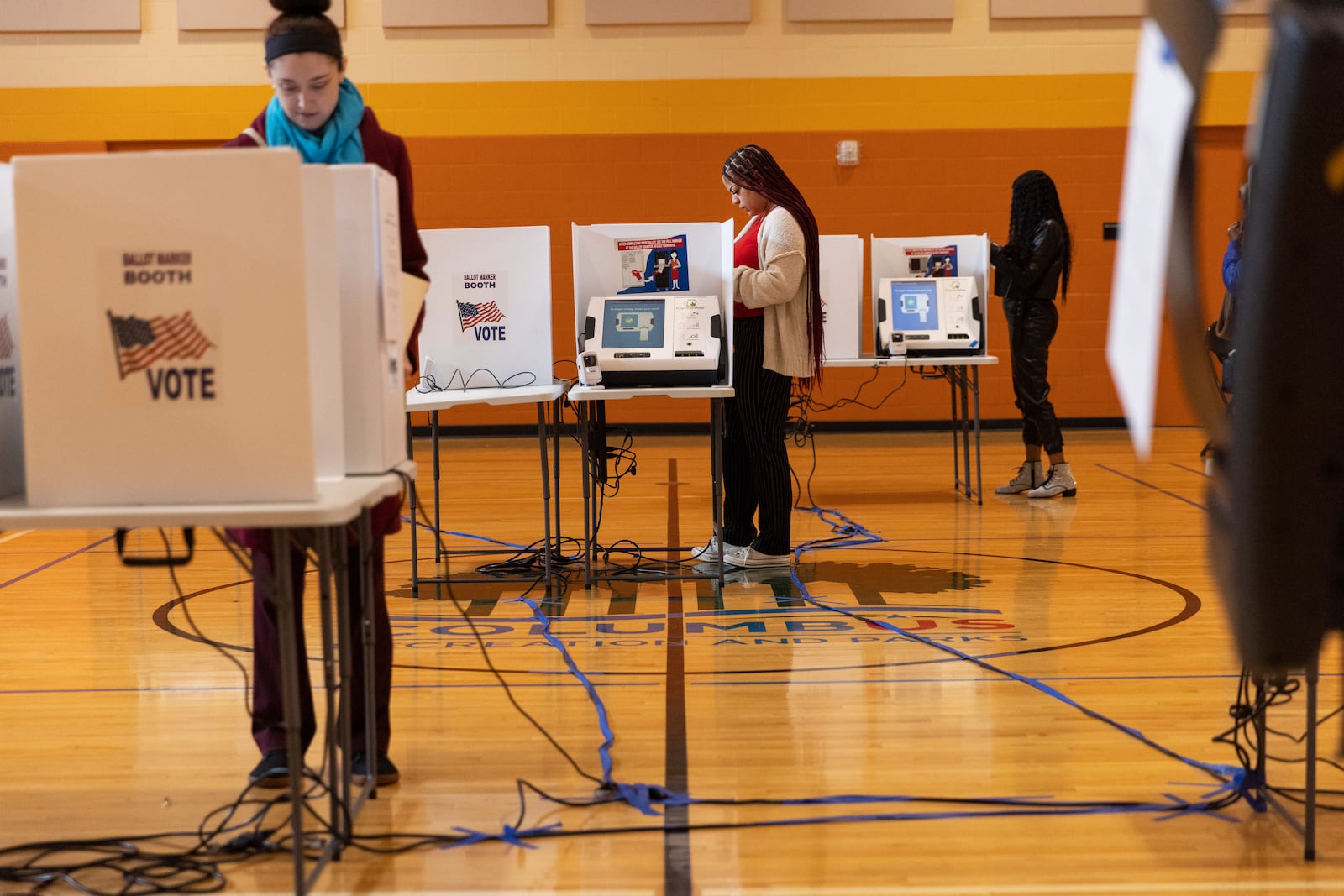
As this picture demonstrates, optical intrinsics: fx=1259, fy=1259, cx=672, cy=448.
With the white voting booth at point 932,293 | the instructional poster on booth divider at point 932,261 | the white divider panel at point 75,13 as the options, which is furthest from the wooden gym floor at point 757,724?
the white divider panel at point 75,13

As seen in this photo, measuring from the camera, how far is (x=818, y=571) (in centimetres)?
455

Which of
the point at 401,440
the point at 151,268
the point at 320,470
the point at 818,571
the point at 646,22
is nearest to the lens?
the point at 151,268

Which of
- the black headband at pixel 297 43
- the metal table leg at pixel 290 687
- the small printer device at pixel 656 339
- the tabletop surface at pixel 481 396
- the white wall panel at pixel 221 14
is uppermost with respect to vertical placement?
the white wall panel at pixel 221 14

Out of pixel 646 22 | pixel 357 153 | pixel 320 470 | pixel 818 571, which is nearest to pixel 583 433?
pixel 818 571

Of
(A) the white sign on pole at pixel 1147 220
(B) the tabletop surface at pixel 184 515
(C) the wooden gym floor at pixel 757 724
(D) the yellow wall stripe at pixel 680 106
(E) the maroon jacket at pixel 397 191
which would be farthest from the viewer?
(D) the yellow wall stripe at pixel 680 106

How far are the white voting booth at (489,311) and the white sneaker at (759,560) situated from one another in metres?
1.00

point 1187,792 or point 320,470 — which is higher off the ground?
point 320,470

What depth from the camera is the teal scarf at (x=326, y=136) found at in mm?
2297

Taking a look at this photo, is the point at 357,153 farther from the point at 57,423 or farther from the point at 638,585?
the point at 638,585

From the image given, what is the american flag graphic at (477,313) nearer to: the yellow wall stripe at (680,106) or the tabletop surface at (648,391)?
the tabletop surface at (648,391)

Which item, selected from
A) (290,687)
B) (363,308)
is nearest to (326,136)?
(363,308)

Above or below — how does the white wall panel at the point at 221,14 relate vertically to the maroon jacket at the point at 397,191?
above

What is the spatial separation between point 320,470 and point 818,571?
9.19 feet

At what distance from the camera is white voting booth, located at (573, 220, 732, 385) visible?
13.7ft
